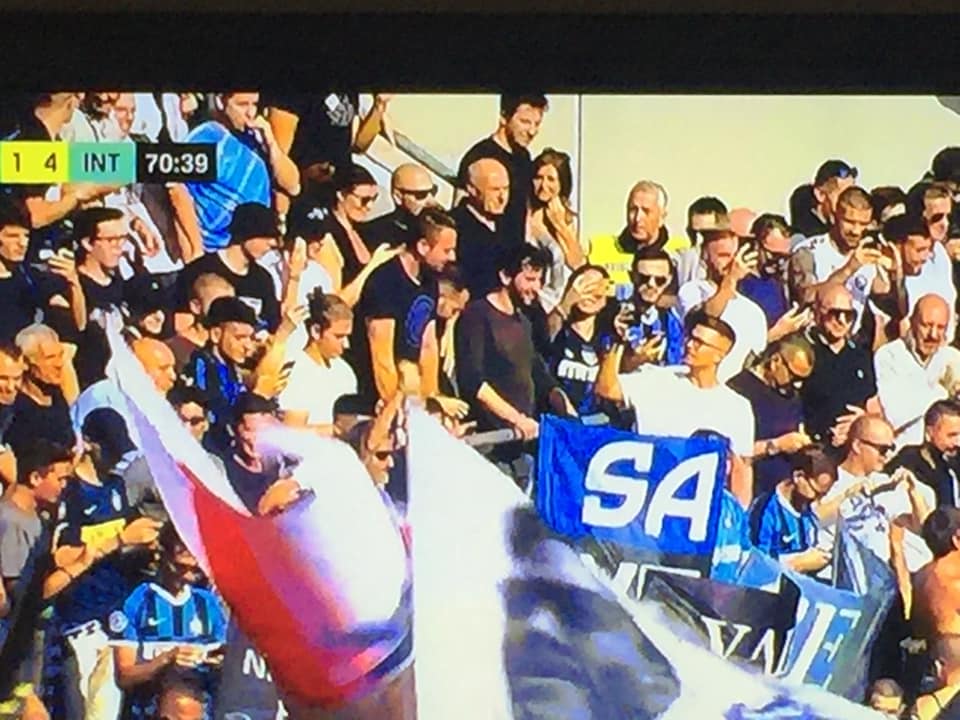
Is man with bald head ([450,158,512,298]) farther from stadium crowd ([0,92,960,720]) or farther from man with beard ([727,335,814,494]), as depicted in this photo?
man with beard ([727,335,814,494])

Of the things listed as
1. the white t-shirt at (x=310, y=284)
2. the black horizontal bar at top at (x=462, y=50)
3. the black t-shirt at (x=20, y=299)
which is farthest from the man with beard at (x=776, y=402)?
the black t-shirt at (x=20, y=299)

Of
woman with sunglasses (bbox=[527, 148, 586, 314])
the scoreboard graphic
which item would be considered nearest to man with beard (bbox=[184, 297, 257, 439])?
the scoreboard graphic

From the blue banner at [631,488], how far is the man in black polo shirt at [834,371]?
0.08 metres

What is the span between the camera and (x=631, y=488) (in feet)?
4.10

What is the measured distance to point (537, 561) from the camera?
1.25 metres

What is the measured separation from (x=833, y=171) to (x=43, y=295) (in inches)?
24.0

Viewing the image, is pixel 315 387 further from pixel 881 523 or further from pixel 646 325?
pixel 881 523

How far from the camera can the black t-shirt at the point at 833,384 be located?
126 centimetres

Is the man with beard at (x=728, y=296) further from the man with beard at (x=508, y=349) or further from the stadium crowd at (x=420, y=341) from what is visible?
the man with beard at (x=508, y=349)

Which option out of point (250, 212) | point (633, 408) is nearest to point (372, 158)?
point (250, 212)

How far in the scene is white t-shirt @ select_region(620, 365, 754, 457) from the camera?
4.12 ft

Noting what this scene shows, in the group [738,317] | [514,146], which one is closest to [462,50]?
[514,146]

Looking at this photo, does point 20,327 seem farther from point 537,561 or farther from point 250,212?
point 537,561

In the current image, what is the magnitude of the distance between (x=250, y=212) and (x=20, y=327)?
19cm
